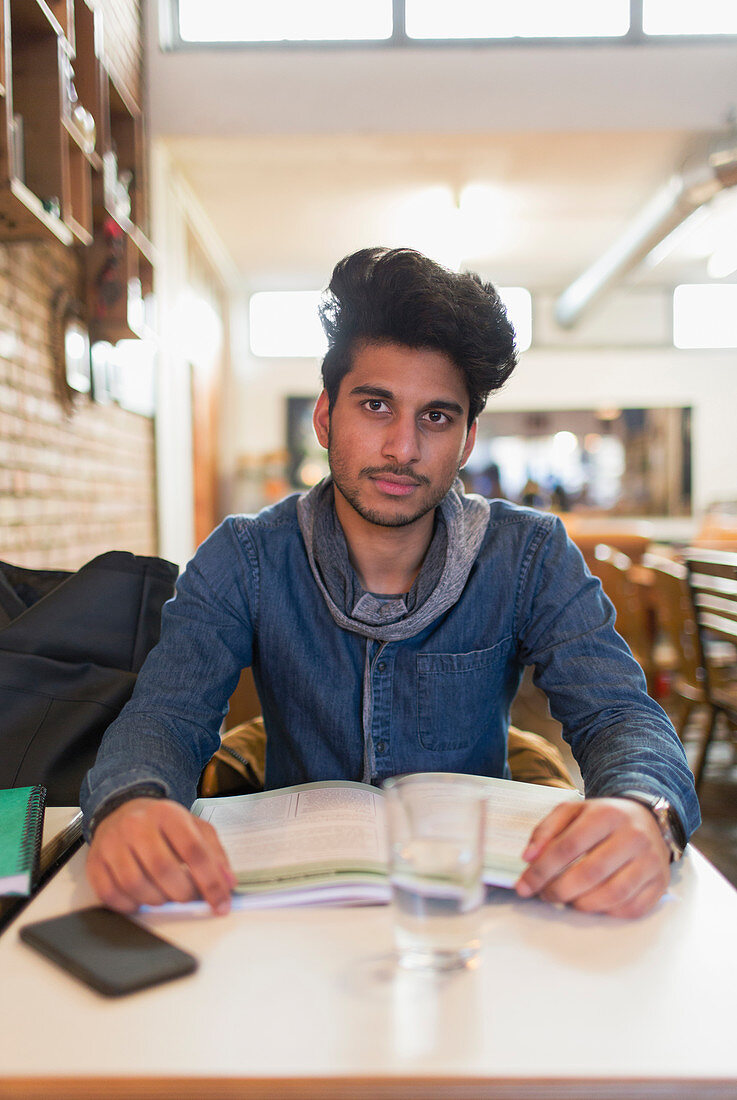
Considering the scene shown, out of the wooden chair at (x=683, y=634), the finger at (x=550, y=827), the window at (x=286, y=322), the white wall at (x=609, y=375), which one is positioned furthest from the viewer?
the white wall at (x=609, y=375)

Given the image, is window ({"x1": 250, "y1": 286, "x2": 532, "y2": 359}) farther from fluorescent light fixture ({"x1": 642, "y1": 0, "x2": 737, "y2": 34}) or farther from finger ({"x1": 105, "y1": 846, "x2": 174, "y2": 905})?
finger ({"x1": 105, "y1": 846, "x2": 174, "y2": 905})

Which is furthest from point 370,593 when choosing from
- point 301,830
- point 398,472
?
point 301,830

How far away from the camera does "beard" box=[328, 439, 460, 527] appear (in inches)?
47.8

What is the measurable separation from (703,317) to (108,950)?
894 cm

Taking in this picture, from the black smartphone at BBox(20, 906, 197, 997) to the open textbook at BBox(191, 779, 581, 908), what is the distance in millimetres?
90

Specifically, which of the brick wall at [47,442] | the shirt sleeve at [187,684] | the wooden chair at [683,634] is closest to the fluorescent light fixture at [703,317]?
the wooden chair at [683,634]

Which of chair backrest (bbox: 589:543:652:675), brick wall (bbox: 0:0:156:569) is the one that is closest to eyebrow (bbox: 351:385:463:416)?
brick wall (bbox: 0:0:156:569)

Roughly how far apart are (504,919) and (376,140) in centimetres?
454

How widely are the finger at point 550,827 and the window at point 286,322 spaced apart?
7.85 metres

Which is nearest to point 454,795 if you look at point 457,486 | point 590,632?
point 590,632

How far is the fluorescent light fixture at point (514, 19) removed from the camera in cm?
436

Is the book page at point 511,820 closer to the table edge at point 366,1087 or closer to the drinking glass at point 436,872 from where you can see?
the drinking glass at point 436,872

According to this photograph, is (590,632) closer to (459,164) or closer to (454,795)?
(454,795)

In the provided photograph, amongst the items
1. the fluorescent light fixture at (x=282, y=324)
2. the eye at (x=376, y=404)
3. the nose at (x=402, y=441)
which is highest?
the fluorescent light fixture at (x=282, y=324)
